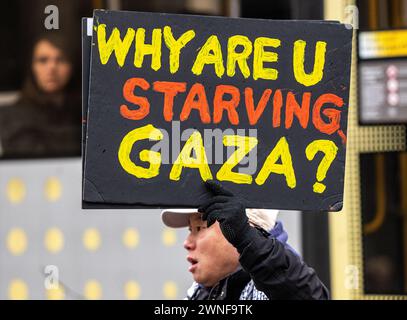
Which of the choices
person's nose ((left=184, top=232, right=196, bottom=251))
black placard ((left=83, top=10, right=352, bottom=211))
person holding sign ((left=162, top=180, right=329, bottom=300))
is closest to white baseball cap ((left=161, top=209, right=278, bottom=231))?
person holding sign ((left=162, top=180, right=329, bottom=300))

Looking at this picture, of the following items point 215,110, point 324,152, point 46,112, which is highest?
point 46,112

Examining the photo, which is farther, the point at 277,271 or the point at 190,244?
the point at 190,244

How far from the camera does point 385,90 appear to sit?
6.96m

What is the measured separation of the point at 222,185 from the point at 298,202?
269 millimetres

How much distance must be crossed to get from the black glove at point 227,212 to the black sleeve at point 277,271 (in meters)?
0.08

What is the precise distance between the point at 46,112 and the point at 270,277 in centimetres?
369

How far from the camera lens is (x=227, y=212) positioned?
3.63 meters

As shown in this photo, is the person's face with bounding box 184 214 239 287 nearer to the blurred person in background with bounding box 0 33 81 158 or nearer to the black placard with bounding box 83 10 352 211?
the black placard with bounding box 83 10 352 211

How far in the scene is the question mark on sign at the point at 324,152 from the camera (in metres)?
3.86

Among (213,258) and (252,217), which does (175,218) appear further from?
(252,217)

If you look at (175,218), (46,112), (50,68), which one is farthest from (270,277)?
(50,68)

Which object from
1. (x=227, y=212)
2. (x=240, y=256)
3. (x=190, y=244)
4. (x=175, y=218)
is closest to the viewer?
(x=227, y=212)

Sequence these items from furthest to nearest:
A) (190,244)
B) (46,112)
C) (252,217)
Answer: (46,112) < (190,244) < (252,217)
